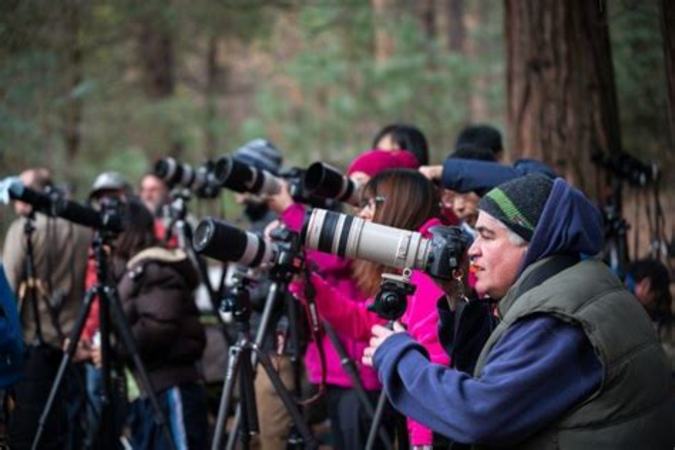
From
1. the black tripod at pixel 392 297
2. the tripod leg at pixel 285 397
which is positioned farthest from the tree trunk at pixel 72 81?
the black tripod at pixel 392 297

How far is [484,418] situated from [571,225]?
545 mm

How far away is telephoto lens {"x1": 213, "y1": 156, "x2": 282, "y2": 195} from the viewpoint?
A: 426 centimetres

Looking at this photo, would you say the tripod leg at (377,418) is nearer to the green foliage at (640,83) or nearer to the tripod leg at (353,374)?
the tripod leg at (353,374)

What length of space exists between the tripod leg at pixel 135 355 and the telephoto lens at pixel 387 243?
5.14ft

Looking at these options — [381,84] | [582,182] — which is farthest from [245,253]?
[381,84]

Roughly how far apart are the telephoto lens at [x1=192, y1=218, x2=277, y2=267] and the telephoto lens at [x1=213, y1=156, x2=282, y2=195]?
2.13ft

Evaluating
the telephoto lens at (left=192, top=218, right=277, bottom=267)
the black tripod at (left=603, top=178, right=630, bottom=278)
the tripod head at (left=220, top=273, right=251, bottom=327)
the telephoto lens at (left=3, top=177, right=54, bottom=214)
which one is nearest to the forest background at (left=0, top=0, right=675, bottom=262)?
the black tripod at (left=603, top=178, right=630, bottom=278)

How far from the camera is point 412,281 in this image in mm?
3236

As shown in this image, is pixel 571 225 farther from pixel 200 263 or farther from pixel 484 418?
pixel 200 263

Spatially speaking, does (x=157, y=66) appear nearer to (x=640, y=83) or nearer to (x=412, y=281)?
(x=640, y=83)

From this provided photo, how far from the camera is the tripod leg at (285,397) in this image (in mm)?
3527

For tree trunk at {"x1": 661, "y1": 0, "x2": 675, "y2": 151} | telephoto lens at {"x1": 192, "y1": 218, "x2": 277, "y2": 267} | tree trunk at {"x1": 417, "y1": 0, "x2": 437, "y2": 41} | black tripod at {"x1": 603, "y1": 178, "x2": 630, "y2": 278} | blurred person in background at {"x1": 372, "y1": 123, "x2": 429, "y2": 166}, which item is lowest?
black tripod at {"x1": 603, "y1": 178, "x2": 630, "y2": 278}

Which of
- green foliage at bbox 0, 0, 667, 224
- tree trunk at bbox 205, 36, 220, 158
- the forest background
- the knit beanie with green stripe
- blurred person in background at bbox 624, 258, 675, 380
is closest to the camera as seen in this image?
the knit beanie with green stripe

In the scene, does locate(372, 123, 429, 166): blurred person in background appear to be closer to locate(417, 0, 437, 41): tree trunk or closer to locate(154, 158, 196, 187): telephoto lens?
locate(154, 158, 196, 187): telephoto lens
